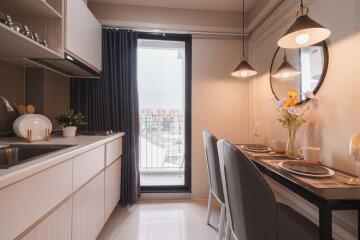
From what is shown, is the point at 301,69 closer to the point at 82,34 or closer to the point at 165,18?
the point at 165,18

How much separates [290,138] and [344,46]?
0.77 metres

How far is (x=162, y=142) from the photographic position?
132 inches

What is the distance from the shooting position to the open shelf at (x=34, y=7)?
1.35 meters

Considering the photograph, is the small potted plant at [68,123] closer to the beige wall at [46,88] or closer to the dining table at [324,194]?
the beige wall at [46,88]

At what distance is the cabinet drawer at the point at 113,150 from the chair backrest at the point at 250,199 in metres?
1.25

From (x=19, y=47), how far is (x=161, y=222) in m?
1.98

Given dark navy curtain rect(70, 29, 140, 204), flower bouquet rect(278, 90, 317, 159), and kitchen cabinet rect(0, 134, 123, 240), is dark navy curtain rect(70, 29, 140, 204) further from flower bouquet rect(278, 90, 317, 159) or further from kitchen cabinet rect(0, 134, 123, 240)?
flower bouquet rect(278, 90, 317, 159)

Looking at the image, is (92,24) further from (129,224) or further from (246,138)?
(246,138)

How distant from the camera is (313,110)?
1.60 meters

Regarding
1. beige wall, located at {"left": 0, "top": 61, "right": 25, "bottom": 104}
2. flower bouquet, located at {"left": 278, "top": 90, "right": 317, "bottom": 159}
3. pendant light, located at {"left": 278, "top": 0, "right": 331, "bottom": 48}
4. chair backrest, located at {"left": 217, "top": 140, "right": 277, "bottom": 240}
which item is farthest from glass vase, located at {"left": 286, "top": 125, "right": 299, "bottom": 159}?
beige wall, located at {"left": 0, "top": 61, "right": 25, "bottom": 104}

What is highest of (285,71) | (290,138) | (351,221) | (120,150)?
(285,71)

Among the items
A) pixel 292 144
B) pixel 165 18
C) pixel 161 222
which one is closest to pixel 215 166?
pixel 292 144

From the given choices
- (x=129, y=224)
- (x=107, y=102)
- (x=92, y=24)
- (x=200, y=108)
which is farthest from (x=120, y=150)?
(x=92, y=24)

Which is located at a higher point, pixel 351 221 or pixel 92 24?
pixel 92 24
